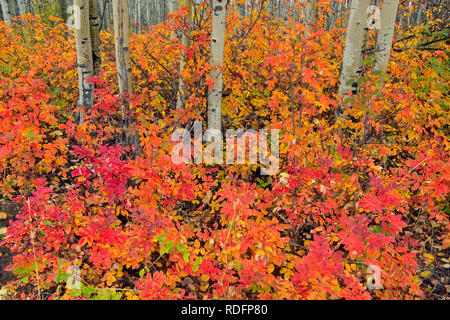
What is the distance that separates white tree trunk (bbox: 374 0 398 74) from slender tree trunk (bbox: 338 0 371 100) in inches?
9.8

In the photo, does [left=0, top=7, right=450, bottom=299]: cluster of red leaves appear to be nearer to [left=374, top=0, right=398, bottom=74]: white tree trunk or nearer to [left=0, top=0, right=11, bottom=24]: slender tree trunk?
[left=374, top=0, right=398, bottom=74]: white tree trunk

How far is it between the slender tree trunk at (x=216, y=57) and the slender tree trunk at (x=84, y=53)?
2374 millimetres

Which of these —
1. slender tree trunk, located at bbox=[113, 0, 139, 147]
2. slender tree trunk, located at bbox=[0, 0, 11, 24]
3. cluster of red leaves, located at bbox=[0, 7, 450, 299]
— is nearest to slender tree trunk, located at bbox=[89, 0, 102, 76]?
cluster of red leaves, located at bbox=[0, 7, 450, 299]

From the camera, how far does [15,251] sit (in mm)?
2945

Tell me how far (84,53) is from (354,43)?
182 inches

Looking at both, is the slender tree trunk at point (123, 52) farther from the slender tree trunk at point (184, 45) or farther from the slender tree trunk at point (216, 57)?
the slender tree trunk at point (216, 57)

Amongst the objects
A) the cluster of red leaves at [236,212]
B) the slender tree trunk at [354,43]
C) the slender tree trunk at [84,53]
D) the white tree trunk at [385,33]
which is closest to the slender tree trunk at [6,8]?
the slender tree trunk at [84,53]

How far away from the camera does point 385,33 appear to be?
4238mm

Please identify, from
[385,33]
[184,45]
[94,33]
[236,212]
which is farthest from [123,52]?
[385,33]

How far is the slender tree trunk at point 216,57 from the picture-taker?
144 inches

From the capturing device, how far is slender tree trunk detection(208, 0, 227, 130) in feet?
12.0

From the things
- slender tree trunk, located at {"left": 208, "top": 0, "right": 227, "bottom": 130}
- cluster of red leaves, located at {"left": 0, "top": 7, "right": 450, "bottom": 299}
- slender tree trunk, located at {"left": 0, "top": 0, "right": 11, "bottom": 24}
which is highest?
slender tree trunk, located at {"left": 0, "top": 0, "right": 11, "bottom": 24}

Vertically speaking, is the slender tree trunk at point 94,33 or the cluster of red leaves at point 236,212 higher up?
the slender tree trunk at point 94,33
